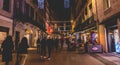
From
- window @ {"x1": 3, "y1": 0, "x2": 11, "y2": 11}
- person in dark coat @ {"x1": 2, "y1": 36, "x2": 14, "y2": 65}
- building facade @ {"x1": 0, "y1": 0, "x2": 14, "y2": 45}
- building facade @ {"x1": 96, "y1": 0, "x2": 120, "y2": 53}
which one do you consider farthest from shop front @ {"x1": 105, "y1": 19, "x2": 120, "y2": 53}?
person in dark coat @ {"x1": 2, "y1": 36, "x2": 14, "y2": 65}

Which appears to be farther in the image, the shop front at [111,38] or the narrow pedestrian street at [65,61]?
the shop front at [111,38]

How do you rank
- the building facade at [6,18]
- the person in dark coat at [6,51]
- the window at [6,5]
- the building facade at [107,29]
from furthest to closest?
1. the window at [6,5]
2. the building facade at [107,29]
3. the building facade at [6,18]
4. the person in dark coat at [6,51]

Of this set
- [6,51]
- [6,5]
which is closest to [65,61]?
[6,51]

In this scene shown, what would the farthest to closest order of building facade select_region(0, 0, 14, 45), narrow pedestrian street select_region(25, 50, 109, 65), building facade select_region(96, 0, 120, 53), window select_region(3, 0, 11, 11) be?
1. window select_region(3, 0, 11, 11)
2. building facade select_region(96, 0, 120, 53)
3. building facade select_region(0, 0, 14, 45)
4. narrow pedestrian street select_region(25, 50, 109, 65)

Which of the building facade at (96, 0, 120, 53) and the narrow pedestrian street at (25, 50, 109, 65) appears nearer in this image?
the narrow pedestrian street at (25, 50, 109, 65)

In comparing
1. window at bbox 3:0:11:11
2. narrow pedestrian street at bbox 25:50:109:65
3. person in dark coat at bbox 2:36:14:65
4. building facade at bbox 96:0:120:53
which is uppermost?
window at bbox 3:0:11:11

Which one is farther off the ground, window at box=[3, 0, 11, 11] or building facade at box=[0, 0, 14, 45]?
window at box=[3, 0, 11, 11]

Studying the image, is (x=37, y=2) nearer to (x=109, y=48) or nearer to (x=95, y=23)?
(x=95, y=23)

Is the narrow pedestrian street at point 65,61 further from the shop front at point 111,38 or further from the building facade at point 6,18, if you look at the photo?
the building facade at point 6,18

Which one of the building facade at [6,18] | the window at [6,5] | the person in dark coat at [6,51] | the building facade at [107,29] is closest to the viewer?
the person in dark coat at [6,51]

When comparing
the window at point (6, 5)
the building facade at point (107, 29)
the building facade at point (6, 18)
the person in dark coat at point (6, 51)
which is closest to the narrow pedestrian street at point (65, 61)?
the person in dark coat at point (6, 51)

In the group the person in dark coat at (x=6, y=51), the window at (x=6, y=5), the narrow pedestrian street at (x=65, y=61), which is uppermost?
the window at (x=6, y=5)

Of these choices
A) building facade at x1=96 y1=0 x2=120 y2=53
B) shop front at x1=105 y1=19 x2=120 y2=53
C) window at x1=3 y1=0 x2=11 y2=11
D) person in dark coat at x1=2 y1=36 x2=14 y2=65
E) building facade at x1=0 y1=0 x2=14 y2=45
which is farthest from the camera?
window at x1=3 y1=0 x2=11 y2=11

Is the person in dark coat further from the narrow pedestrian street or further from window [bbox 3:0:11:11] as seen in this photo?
window [bbox 3:0:11:11]
